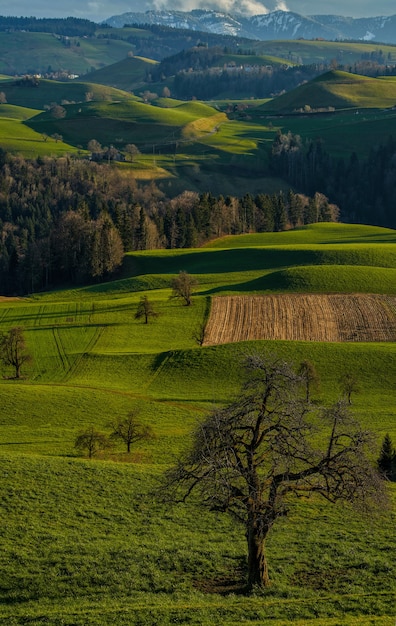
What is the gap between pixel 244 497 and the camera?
2972cm

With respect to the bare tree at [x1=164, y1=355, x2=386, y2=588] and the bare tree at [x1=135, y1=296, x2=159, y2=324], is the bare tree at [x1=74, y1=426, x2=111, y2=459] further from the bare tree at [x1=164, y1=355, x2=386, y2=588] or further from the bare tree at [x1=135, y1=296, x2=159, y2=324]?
the bare tree at [x1=135, y1=296, x2=159, y2=324]

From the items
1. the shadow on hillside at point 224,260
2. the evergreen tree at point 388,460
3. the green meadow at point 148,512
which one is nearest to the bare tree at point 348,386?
the green meadow at point 148,512

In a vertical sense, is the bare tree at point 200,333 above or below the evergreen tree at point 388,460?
below

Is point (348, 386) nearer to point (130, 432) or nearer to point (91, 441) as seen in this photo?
point (130, 432)

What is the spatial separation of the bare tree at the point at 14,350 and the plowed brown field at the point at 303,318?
77.7 ft

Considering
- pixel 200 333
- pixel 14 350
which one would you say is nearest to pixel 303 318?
pixel 200 333

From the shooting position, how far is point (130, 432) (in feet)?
184

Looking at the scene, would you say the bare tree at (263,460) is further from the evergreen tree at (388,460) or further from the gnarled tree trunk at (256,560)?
the evergreen tree at (388,460)

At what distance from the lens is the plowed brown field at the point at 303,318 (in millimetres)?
91438

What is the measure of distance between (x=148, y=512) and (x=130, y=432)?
55.0 ft

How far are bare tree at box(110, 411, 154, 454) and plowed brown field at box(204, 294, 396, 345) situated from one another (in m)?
34.4

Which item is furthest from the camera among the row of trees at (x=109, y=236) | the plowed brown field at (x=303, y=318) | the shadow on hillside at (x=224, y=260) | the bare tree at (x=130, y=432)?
the row of trees at (x=109, y=236)

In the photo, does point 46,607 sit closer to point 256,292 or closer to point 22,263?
point 256,292

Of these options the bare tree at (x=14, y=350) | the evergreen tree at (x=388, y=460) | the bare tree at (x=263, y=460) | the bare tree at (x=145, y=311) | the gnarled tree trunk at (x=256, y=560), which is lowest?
the bare tree at (x=14, y=350)
